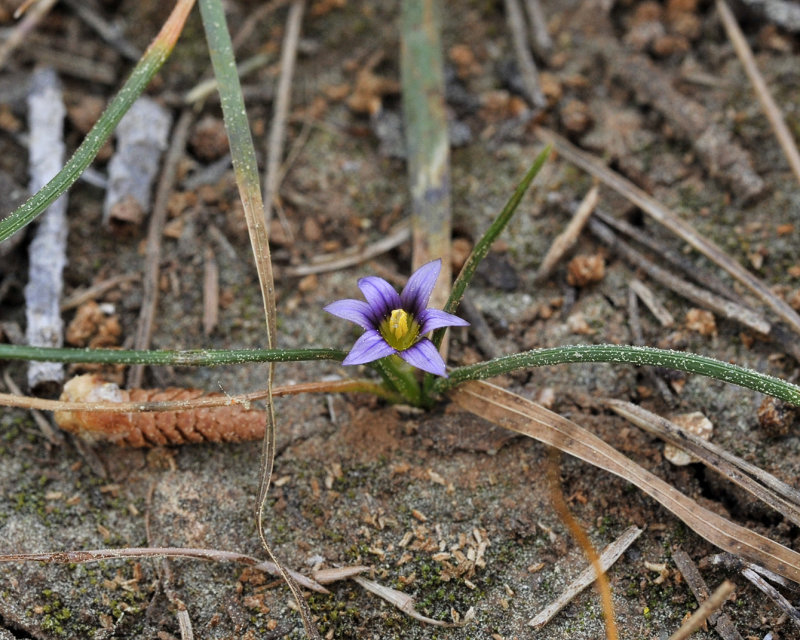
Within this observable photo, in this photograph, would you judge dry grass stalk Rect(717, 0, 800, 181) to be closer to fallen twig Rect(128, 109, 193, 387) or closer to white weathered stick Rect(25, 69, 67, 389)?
fallen twig Rect(128, 109, 193, 387)

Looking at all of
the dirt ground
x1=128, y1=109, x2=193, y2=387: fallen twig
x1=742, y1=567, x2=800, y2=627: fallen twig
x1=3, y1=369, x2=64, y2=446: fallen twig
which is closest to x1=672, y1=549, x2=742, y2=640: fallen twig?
the dirt ground

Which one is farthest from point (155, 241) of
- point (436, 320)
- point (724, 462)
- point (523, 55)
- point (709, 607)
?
point (709, 607)

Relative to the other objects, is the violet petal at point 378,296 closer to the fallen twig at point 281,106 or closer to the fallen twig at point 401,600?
the fallen twig at point 401,600

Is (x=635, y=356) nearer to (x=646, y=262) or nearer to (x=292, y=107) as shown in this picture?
(x=646, y=262)

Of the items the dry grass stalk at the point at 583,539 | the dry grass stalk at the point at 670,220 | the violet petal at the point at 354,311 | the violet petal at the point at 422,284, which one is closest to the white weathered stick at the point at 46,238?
the violet petal at the point at 354,311

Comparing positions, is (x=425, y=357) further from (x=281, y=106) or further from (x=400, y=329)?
(x=281, y=106)
